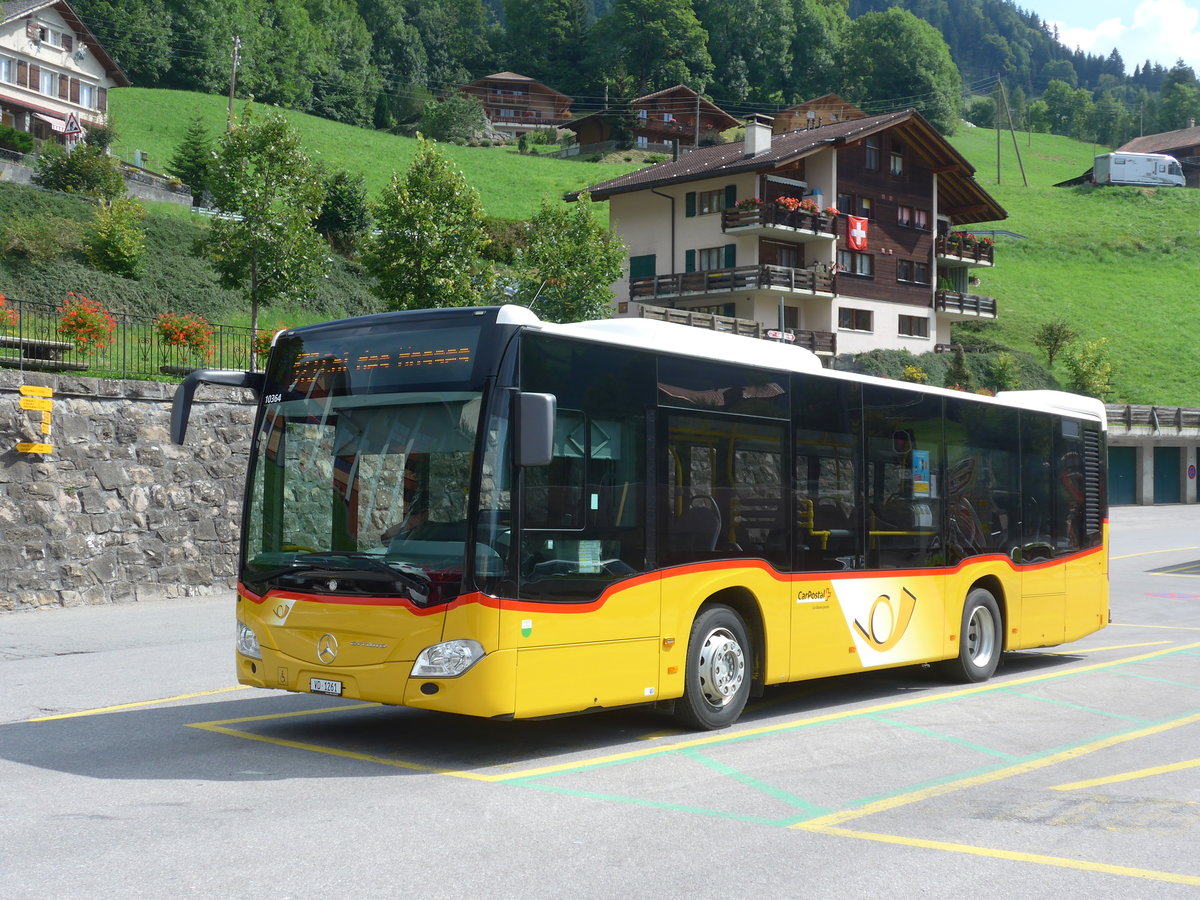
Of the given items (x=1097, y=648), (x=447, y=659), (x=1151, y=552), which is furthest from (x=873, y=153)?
(x=447, y=659)

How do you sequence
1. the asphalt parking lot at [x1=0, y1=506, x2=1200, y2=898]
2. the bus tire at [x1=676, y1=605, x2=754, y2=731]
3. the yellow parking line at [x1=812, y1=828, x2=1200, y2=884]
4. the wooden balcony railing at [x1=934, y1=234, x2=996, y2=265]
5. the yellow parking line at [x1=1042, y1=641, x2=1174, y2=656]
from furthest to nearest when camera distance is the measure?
the wooden balcony railing at [x1=934, y1=234, x2=996, y2=265], the yellow parking line at [x1=1042, y1=641, x2=1174, y2=656], the bus tire at [x1=676, y1=605, x2=754, y2=731], the yellow parking line at [x1=812, y1=828, x2=1200, y2=884], the asphalt parking lot at [x1=0, y1=506, x2=1200, y2=898]

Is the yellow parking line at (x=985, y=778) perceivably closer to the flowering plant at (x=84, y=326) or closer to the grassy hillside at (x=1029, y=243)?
the flowering plant at (x=84, y=326)

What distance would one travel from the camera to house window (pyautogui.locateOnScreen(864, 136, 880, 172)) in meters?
61.5

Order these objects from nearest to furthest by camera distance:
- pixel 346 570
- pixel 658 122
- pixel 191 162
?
pixel 346 570 < pixel 191 162 < pixel 658 122

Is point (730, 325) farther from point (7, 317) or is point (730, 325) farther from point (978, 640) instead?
point (978, 640)

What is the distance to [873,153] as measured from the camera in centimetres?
6181

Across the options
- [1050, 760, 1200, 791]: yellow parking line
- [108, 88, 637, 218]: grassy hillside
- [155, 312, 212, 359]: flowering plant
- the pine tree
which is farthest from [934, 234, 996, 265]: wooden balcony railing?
[1050, 760, 1200, 791]: yellow parking line

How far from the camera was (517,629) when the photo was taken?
759 cm

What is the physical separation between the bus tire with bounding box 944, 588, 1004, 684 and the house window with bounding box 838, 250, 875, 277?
48.4 m

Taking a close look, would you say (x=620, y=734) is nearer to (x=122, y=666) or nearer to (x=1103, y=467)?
(x=122, y=666)

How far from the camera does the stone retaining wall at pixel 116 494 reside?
17047mm

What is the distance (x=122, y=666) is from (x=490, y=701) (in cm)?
644

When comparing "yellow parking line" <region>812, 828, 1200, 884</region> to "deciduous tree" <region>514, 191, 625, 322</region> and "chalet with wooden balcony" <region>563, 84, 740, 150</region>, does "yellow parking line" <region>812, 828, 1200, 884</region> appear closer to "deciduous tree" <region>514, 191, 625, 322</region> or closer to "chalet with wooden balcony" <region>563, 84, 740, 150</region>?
"deciduous tree" <region>514, 191, 625, 322</region>

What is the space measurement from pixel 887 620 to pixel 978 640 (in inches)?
81.3
